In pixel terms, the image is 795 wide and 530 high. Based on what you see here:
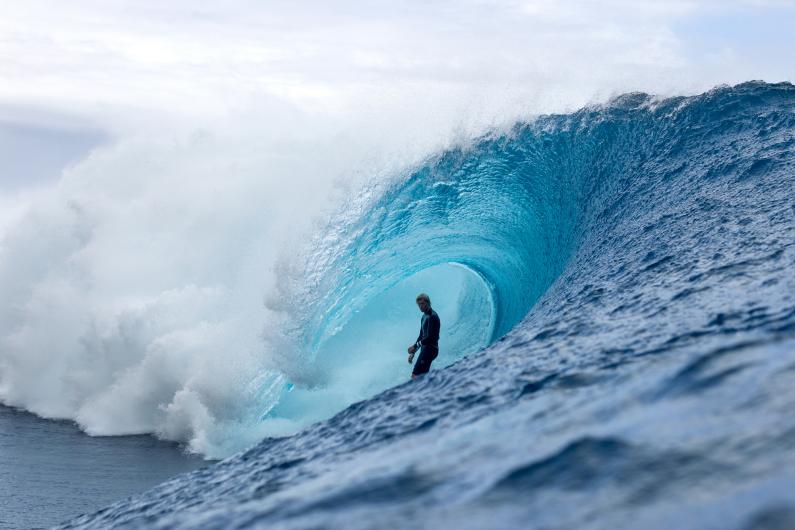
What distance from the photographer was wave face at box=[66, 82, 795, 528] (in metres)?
3.38

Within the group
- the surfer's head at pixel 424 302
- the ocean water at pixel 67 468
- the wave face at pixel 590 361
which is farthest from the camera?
the surfer's head at pixel 424 302

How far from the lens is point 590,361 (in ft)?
16.2

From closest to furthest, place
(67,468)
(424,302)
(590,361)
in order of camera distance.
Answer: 1. (590,361)
2. (424,302)
3. (67,468)

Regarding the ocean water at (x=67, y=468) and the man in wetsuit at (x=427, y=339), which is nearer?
the ocean water at (x=67, y=468)

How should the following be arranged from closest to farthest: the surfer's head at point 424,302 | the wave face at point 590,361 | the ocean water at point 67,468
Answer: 1. the wave face at point 590,361
2. the ocean water at point 67,468
3. the surfer's head at point 424,302

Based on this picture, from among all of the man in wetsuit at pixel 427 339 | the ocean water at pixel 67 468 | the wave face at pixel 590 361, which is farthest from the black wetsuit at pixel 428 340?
the ocean water at pixel 67 468

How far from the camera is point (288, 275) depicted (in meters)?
12.5

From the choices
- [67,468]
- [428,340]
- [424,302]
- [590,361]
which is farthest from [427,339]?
[590,361]

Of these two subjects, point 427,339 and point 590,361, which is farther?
point 427,339

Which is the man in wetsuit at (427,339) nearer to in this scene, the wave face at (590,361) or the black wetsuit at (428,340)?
the black wetsuit at (428,340)

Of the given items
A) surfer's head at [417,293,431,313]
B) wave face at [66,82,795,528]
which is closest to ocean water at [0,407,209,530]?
wave face at [66,82,795,528]

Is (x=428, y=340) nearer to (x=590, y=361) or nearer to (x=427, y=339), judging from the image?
(x=427, y=339)

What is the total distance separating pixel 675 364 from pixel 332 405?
9328mm

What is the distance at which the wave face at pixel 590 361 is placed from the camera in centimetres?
338
